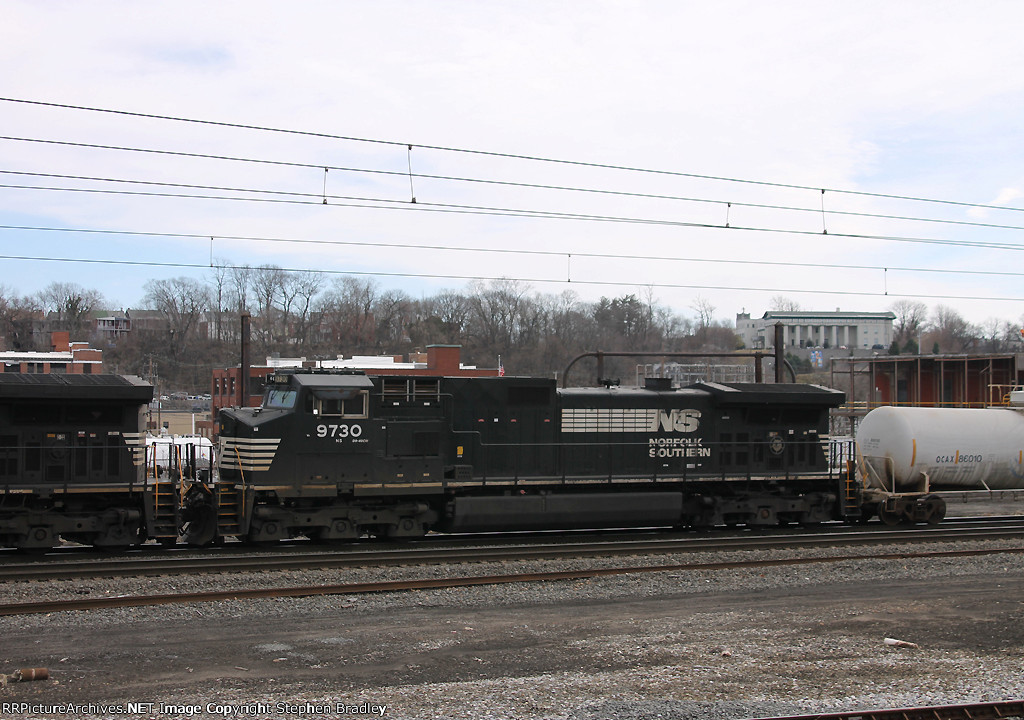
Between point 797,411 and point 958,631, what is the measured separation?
909 cm

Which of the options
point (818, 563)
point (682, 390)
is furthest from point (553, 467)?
point (818, 563)

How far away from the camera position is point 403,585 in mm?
12117

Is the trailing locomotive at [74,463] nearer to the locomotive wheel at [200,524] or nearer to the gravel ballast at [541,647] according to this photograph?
the locomotive wheel at [200,524]

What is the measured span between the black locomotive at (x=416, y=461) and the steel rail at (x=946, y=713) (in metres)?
9.83

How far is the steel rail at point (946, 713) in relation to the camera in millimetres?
6973

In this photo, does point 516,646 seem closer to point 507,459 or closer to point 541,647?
point 541,647

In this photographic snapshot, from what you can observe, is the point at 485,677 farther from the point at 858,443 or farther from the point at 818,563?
the point at 858,443

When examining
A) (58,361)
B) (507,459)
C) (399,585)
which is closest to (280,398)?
(507,459)

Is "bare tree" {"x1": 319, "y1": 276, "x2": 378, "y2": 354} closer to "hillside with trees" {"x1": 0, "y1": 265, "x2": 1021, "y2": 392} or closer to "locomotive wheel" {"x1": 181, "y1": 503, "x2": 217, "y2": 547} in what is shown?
"hillside with trees" {"x1": 0, "y1": 265, "x2": 1021, "y2": 392}

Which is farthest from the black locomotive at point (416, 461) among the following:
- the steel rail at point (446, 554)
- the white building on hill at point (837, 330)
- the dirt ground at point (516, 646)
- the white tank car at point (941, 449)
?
the white building on hill at point (837, 330)

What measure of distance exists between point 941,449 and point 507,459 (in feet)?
33.8

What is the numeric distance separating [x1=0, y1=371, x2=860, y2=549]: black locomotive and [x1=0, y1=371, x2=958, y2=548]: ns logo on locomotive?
0.09 feet

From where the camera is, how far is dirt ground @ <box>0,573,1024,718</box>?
7758 millimetres

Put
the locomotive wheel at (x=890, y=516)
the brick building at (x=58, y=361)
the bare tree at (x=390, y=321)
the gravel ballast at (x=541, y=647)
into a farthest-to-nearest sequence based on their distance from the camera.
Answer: the bare tree at (x=390, y=321)
the brick building at (x=58, y=361)
the locomotive wheel at (x=890, y=516)
the gravel ballast at (x=541, y=647)
